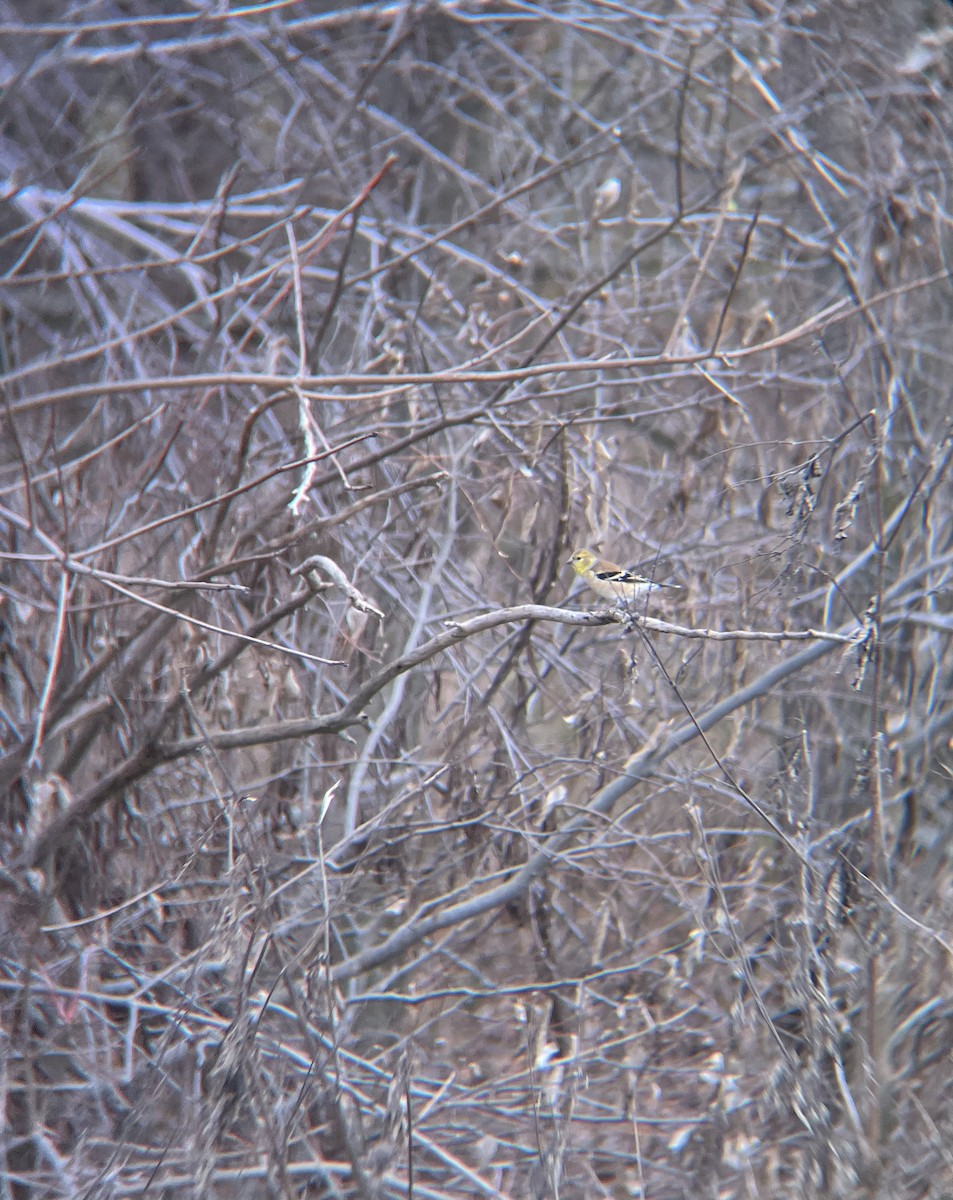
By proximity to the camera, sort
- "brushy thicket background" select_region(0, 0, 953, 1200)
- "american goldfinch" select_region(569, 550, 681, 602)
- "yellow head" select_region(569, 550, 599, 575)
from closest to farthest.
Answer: "brushy thicket background" select_region(0, 0, 953, 1200) → "american goldfinch" select_region(569, 550, 681, 602) → "yellow head" select_region(569, 550, 599, 575)

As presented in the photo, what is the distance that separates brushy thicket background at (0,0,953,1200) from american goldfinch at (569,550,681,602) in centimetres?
9

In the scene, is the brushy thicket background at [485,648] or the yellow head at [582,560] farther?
the yellow head at [582,560]

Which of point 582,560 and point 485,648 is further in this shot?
point 485,648

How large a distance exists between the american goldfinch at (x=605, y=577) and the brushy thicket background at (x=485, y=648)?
9cm

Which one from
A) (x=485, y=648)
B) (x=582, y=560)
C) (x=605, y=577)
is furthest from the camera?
(x=485, y=648)

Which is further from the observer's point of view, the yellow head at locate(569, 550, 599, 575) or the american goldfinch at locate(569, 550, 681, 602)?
the yellow head at locate(569, 550, 599, 575)

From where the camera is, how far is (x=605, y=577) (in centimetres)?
402

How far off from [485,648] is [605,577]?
3.35ft

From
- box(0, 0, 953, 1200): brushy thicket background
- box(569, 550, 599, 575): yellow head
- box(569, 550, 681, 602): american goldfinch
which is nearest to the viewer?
box(0, 0, 953, 1200): brushy thicket background

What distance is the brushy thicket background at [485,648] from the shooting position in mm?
3262

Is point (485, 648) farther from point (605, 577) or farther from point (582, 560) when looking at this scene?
point (605, 577)

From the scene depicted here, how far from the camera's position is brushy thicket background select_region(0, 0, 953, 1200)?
3.26 m

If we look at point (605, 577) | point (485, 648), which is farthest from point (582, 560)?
point (485, 648)

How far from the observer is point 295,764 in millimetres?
4375
